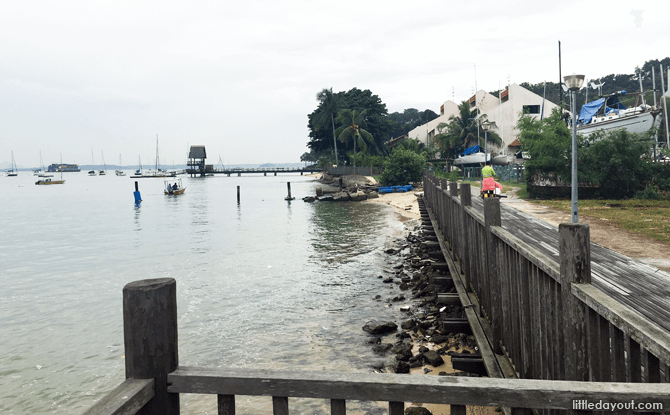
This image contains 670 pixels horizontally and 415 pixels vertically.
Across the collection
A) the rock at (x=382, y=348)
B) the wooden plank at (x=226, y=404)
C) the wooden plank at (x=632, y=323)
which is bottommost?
the rock at (x=382, y=348)

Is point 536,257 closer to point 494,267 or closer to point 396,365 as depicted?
point 494,267

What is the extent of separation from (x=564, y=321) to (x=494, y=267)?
7.24 feet

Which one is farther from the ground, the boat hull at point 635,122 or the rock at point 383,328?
the boat hull at point 635,122

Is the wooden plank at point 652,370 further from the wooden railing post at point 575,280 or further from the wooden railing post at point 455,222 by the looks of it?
the wooden railing post at point 455,222

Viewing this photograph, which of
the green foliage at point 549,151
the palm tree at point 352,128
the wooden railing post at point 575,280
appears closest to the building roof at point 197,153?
the palm tree at point 352,128

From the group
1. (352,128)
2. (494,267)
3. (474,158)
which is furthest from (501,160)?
(494,267)

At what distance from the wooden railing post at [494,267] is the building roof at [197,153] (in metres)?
137

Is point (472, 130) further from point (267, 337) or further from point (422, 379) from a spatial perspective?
point (422, 379)

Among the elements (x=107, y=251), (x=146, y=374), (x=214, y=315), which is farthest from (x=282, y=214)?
(x=146, y=374)

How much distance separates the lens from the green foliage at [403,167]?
47.5 metres

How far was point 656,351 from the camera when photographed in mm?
1765

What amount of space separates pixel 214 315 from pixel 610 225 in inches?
470

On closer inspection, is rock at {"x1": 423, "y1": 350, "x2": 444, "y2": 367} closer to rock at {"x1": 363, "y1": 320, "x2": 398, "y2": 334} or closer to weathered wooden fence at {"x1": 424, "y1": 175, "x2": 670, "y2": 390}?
rock at {"x1": 363, "y1": 320, "x2": 398, "y2": 334}

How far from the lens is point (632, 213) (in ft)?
56.2
